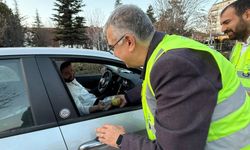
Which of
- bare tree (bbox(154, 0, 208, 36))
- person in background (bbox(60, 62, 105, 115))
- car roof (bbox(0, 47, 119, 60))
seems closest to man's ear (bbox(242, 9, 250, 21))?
car roof (bbox(0, 47, 119, 60))

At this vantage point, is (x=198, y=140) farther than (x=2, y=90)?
No

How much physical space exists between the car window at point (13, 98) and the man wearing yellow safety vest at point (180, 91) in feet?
1.94

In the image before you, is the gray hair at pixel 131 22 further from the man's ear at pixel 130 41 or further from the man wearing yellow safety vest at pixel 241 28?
the man wearing yellow safety vest at pixel 241 28

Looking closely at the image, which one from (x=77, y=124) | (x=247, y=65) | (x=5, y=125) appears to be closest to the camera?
(x=5, y=125)

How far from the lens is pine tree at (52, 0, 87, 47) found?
35.3 metres

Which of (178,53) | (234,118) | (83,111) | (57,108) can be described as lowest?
(83,111)

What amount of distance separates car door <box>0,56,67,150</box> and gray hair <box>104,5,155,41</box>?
2.34 feet

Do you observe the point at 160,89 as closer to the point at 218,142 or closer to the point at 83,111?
the point at 218,142

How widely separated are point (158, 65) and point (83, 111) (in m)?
1.11

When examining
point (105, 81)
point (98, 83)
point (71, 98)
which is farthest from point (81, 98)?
point (98, 83)

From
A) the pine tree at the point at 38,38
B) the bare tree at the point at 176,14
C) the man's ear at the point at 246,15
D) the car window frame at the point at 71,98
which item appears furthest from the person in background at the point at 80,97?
the pine tree at the point at 38,38

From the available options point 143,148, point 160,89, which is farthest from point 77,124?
point 160,89

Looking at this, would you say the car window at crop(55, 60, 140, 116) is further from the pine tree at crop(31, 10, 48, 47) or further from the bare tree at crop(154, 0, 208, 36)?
the pine tree at crop(31, 10, 48, 47)

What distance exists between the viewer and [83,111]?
2.17 meters
